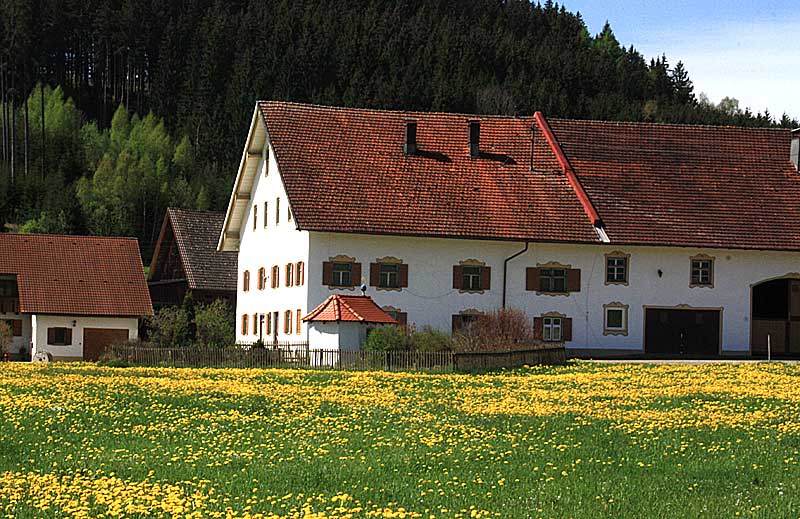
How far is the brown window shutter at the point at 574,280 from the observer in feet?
193

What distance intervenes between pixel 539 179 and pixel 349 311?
1432 cm

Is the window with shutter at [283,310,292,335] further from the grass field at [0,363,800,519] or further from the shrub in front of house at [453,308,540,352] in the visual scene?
the grass field at [0,363,800,519]

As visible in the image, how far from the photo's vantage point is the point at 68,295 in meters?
72.1

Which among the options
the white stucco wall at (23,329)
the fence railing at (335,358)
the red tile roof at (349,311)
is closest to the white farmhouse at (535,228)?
the red tile roof at (349,311)

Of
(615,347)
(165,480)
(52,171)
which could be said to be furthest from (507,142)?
(52,171)

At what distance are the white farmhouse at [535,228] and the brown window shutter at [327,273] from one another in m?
0.04

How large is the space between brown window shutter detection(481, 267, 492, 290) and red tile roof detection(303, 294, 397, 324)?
7149mm

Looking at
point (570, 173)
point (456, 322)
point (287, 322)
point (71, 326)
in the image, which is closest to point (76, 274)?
point (71, 326)

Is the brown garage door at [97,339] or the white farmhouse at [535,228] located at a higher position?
the white farmhouse at [535,228]

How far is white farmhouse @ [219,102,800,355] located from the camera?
5719 centimetres

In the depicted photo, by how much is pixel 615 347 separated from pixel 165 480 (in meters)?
41.4

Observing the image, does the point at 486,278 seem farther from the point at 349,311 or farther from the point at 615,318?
the point at 349,311

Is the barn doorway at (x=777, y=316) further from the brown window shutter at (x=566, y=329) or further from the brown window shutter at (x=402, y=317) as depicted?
the brown window shutter at (x=402, y=317)

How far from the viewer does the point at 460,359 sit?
43219mm
